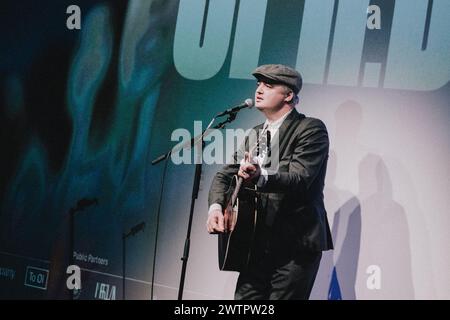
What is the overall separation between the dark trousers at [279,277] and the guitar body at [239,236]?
0.33 ft

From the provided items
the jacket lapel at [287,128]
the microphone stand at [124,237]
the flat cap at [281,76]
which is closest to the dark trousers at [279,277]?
the jacket lapel at [287,128]

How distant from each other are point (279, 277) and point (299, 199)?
17.1 inches

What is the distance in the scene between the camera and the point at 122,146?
5.39 m

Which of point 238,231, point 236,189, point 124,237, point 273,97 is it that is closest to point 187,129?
point 124,237

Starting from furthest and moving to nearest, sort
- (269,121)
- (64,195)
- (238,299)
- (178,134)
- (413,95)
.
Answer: (64,195)
(178,134)
(413,95)
(269,121)
(238,299)

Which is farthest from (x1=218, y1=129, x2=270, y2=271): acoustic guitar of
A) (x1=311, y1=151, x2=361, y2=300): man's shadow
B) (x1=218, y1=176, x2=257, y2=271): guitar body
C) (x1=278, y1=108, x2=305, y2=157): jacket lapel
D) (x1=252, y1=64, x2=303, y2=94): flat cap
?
(x1=311, y1=151, x2=361, y2=300): man's shadow

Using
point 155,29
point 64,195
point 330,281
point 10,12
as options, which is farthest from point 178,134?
point 10,12

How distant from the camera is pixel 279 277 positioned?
3.41 m

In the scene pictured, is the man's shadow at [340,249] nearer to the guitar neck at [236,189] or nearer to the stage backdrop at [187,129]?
the stage backdrop at [187,129]

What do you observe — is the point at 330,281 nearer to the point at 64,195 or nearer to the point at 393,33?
the point at 393,33

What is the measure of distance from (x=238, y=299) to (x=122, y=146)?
2291 mm

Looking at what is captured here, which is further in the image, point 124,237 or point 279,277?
point 124,237

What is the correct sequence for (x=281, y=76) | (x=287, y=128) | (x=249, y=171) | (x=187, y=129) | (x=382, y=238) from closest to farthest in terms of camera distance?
(x=249, y=171)
(x=287, y=128)
(x=281, y=76)
(x=382, y=238)
(x=187, y=129)

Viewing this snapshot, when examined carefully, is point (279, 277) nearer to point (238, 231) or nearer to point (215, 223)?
point (238, 231)
